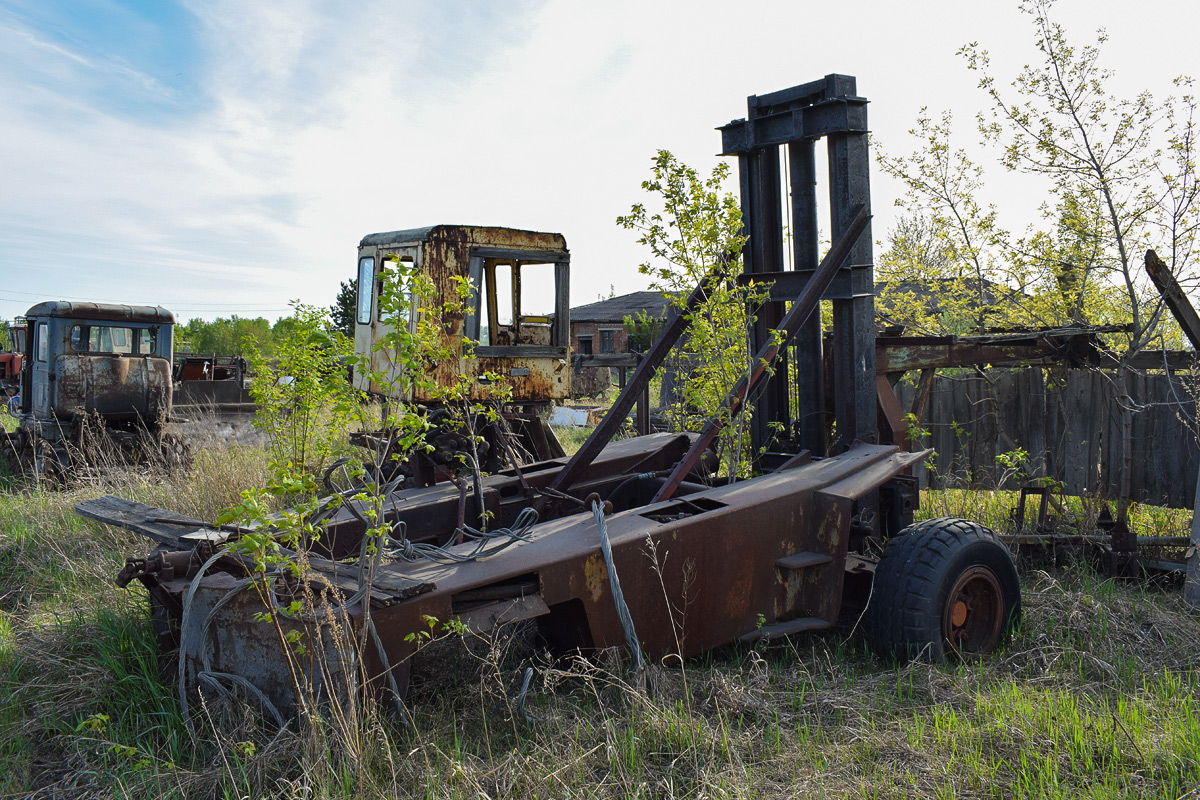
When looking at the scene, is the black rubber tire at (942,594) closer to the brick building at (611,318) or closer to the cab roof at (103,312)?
the cab roof at (103,312)

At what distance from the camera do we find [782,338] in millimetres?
4410

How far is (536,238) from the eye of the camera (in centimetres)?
790

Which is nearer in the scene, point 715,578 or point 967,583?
point 715,578

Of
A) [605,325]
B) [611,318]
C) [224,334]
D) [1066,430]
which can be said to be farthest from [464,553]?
[224,334]

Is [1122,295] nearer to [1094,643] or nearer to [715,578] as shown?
[1094,643]

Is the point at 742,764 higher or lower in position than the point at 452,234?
lower

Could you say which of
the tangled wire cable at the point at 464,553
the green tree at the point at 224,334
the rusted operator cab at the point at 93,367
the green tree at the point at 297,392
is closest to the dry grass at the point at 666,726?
the tangled wire cable at the point at 464,553

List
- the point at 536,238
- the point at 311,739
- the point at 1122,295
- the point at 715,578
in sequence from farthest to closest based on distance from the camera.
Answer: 1. the point at 536,238
2. the point at 1122,295
3. the point at 715,578
4. the point at 311,739

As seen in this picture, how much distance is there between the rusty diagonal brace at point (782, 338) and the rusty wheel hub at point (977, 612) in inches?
53.8

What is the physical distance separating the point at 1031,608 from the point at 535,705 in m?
2.84

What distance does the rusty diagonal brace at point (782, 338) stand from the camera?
405 centimetres

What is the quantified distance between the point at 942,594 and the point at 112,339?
33.7 feet

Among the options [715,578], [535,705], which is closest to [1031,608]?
[715,578]

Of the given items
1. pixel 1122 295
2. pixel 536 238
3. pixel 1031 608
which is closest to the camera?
pixel 1031 608
